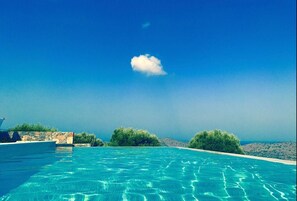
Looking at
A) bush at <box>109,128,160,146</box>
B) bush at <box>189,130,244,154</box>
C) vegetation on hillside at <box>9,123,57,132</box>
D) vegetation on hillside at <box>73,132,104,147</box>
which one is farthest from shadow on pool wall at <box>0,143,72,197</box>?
bush at <box>189,130,244,154</box>

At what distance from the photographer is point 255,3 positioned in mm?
16812

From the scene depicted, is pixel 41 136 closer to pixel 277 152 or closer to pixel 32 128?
pixel 32 128

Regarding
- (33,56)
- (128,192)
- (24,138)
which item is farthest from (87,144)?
(128,192)

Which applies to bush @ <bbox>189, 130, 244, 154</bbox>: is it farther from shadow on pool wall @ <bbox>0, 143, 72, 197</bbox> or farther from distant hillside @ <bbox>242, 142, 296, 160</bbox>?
shadow on pool wall @ <bbox>0, 143, 72, 197</bbox>

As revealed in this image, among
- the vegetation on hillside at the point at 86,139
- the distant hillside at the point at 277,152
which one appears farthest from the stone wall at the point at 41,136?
the distant hillside at the point at 277,152

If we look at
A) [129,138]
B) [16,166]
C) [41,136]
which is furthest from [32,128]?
[16,166]

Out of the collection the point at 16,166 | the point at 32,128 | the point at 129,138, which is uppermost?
the point at 32,128

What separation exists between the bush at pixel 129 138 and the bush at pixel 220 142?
4786 mm

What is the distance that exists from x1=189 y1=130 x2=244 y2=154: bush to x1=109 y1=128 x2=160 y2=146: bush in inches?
188

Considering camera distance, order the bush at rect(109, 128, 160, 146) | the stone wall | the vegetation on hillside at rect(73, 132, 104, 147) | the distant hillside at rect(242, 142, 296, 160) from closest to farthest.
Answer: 1. the distant hillside at rect(242, 142, 296, 160)
2. the stone wall
3. the vegetation on hillside at rect(73, 132, 104, 147)
4. the bush at rect(109, 128, 160, 146)

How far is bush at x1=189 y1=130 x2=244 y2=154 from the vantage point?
1812 cm

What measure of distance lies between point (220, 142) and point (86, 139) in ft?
35.7

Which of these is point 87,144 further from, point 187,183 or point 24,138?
point 187,183

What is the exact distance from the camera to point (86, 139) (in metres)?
20.3
